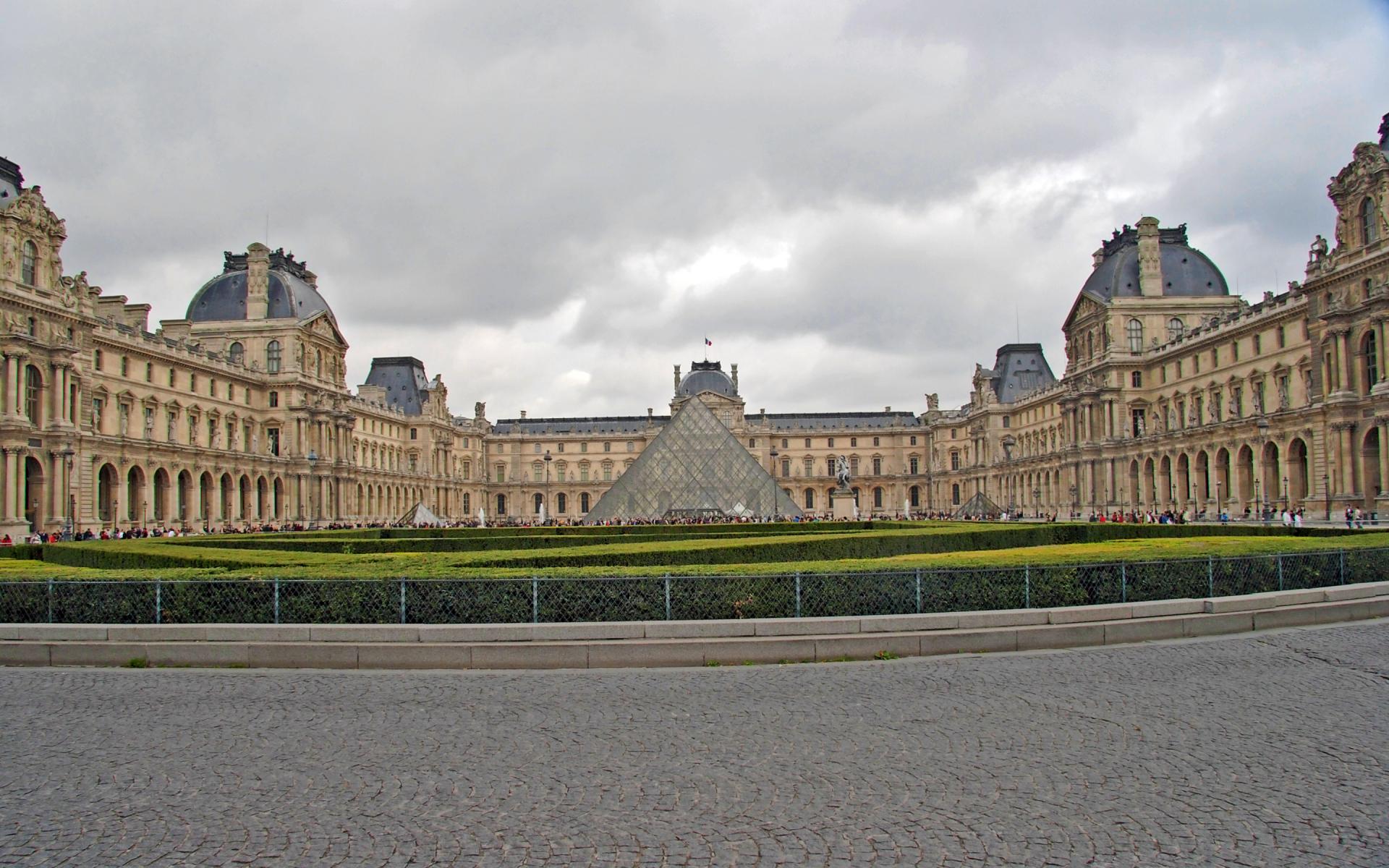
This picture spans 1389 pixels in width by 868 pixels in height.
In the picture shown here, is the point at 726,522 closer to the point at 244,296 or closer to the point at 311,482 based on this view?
the point at 311,482

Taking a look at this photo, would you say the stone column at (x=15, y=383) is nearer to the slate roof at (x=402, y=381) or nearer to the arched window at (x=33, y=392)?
the arched window at (x=33, y=392)

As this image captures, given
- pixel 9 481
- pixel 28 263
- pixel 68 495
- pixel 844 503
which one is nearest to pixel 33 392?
pixel 68 495

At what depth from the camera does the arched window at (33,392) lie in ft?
134

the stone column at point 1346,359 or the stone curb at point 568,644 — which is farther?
the stone column at point 1346,359

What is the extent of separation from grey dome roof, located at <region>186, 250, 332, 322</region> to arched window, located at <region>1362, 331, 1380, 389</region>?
59.8 metres

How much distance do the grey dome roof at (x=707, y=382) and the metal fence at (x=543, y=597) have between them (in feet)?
314

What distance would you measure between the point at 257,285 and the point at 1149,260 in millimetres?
59117

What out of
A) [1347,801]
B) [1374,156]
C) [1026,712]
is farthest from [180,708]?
[1374,156]

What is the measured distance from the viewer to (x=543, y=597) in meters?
11.6

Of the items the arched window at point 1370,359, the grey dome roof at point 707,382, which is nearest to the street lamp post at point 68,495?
the arched window at point 1370,359

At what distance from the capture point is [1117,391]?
63.2m

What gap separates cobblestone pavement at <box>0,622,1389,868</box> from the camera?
5438mm

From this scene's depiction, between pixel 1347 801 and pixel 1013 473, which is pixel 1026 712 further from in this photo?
pixel 1013 473

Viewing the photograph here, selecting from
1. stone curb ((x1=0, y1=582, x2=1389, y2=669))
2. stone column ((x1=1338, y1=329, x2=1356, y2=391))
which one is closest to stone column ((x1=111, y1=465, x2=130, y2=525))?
stone curb ((x1=0, y1=582, x2=1389, y2=669))
